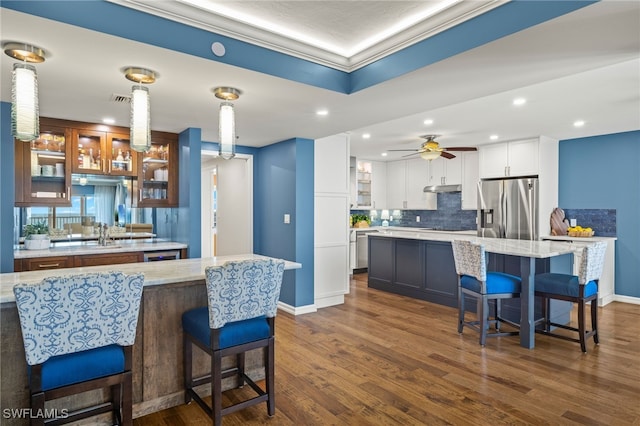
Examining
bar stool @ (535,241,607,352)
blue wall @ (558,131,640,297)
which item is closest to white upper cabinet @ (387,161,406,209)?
blue wall @ (558,131,640,297)

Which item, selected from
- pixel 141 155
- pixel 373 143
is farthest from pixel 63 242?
pixel 373 143

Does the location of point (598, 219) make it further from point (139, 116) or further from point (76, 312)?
point (76, 312)

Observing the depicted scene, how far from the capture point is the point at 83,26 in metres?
1.84

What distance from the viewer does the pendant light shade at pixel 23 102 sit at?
189cm

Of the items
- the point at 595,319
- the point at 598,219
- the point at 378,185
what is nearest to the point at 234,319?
the point at 595,319

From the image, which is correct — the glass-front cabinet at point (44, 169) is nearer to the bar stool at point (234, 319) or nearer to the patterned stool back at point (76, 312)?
the bar stool at point (234, 319)

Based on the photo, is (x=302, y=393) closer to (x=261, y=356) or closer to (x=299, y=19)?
(x=261, y=356)

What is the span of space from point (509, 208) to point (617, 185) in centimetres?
142

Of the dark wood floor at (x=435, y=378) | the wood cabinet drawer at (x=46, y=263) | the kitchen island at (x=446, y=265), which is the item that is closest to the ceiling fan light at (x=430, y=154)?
the kitchen island at (x=446, y=265)

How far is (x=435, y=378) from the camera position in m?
2.90

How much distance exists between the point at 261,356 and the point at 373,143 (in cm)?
429

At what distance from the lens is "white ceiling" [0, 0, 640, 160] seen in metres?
1.93

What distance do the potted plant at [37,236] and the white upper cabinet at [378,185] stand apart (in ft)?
19.1

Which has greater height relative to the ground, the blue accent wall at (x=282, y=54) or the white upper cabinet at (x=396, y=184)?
the blue accent wall at (x=282, y=54)
